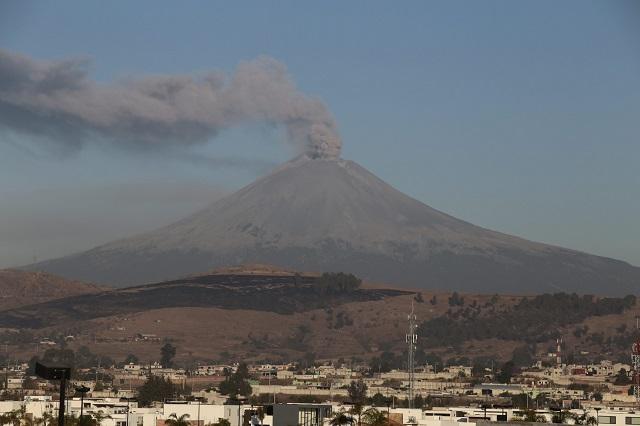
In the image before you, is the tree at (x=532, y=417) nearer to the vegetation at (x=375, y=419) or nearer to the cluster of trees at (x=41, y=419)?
the vegetation at (x=375, y=419)

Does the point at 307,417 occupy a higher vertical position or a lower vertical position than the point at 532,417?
lower

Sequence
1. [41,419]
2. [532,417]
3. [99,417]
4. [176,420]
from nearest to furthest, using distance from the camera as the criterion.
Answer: [99,417], [176,420], [532,417], [41,419]

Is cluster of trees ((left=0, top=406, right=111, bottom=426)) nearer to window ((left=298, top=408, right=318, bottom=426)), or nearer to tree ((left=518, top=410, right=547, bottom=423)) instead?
window ((left=298, top=408, right=318, bottom=426))

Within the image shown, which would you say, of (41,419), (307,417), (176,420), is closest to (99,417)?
(176,420)

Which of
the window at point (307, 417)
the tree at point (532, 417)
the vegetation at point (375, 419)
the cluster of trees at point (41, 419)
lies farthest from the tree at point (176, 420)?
the tree at point (532, 417)

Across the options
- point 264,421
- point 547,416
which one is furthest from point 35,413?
point 547,416

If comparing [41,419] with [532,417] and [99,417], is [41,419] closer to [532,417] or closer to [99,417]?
[99,417]

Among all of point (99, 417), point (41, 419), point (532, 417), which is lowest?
point (41, 419)
